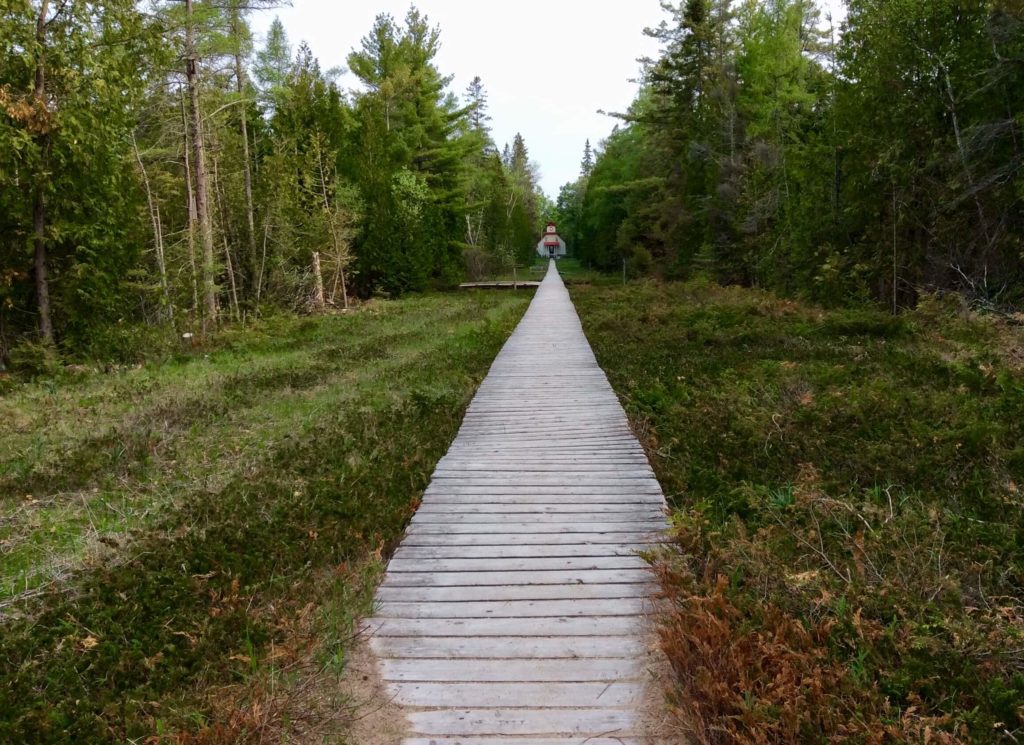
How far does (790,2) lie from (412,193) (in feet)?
62.8

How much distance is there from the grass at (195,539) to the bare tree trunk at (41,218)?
8.31ft

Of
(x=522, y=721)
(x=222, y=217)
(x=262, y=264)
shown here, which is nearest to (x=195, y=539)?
(x=522, y=721)

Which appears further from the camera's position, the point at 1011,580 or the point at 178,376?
the point at 178,376

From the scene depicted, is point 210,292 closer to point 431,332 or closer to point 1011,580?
point 431,332

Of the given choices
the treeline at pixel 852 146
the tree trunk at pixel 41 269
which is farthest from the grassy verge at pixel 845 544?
the tree trunk at pixel 41 269

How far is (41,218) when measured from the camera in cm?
1200

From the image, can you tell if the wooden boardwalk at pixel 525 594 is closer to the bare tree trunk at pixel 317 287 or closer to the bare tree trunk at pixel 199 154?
the bare tree trunk at pixel 199 154

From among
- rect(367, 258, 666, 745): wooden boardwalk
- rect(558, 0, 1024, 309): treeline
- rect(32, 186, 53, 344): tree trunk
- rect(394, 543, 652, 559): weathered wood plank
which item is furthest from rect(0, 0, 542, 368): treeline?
rect(558, 0, 1024, 309): treeline

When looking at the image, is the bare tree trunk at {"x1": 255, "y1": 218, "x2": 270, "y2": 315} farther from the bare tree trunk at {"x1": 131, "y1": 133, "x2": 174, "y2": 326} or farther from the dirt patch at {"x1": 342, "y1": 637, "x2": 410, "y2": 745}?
the dirt patch at {"x1": 342, "y1": 637, "x2": 410, "y2": 745}

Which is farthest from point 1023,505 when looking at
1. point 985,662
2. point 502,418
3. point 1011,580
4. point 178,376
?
point 178,376

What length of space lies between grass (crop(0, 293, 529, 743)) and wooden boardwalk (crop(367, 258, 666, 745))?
0.33 m

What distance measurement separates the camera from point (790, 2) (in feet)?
92.5

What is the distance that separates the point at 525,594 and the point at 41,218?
12821mm

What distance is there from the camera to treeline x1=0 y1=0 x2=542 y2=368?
1175 cm
